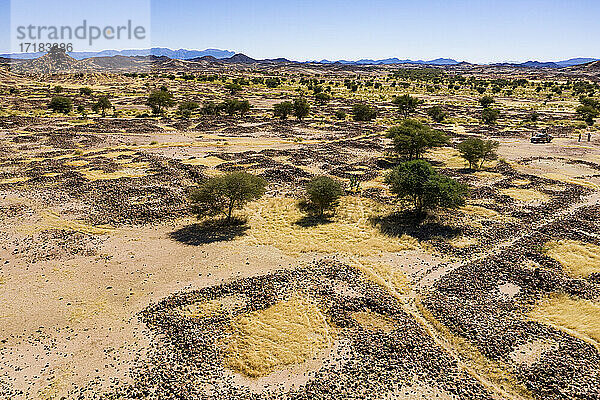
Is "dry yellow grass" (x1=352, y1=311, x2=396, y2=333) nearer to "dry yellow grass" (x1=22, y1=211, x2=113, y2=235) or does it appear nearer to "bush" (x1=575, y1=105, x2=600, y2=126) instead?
"dry yellow grass" (x1=22, y1=211, x2=113, y2=235)

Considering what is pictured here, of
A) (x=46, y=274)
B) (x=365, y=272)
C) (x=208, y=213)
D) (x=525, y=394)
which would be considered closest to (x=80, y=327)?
(x=46, y=274)

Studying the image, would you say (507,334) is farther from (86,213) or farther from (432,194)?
(86,213)

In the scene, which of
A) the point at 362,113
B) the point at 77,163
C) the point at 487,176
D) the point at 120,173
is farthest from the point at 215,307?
the point at 362,113

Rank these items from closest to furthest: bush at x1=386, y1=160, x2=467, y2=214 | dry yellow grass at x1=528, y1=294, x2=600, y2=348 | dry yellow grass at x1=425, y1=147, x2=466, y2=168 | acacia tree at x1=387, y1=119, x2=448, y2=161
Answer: dry yellow grass at x1=528, y1=294, x2=600, y2=348 → bush at x1=386, y1=160, x2=467, y2=214 → acacia tree at x1=387, y1=119, x2=448, y2=161 → dry yellow grass at x1=425, y1=147, x2=466, y2=168

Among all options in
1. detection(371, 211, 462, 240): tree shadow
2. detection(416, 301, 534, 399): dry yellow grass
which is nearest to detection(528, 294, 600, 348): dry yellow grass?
detection(416, 301, 534, 399): dry yellow grass

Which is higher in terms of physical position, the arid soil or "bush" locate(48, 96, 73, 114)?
"bush" locate(48, 96, 73, 114)

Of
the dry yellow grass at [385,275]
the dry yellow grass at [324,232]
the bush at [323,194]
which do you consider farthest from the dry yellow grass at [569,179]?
the dry yellow grass at [385,275]

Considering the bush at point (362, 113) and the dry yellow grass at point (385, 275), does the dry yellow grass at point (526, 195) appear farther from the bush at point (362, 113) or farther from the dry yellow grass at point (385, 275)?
the bush at point (362, 113)
